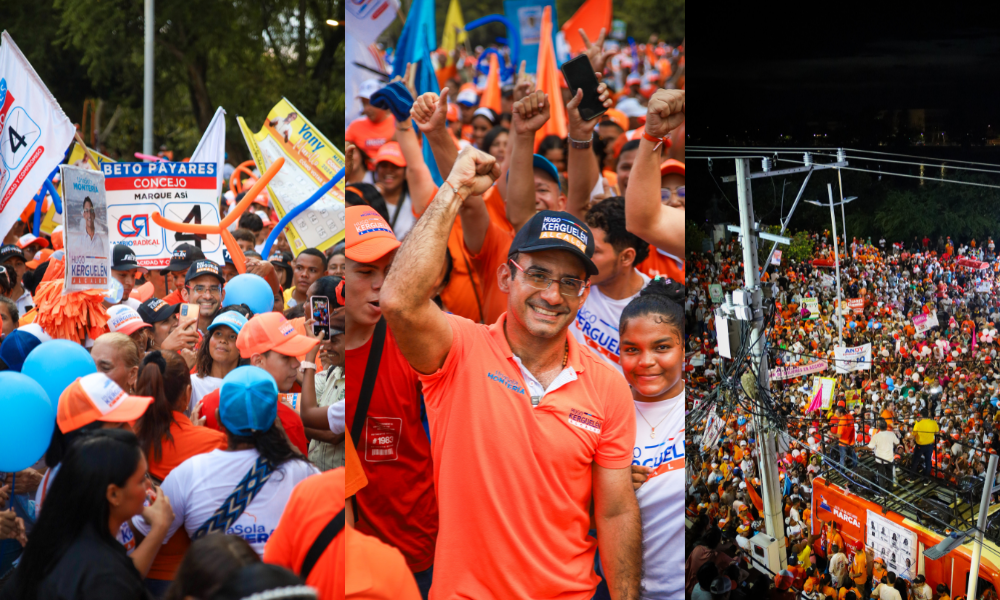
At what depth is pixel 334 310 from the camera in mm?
2795

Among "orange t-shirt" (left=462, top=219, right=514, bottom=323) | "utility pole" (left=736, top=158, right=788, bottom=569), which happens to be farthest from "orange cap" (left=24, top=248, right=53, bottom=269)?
"utility pole" (left=736, top=158, right=788, bottom=569)

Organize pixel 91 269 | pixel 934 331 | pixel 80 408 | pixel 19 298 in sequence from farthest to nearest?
pixel 19 298
pixel 91 269
pixel 934 331
pixel 80 408

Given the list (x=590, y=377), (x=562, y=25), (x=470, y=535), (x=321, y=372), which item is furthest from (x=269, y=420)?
(x=562, y=25)

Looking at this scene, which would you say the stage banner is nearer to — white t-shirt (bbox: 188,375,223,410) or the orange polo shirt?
the orange polo shirt

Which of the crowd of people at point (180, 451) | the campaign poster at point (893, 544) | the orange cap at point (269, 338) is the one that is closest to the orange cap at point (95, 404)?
the crowd of people at point (180, 451)

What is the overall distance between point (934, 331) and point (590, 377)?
1533mm

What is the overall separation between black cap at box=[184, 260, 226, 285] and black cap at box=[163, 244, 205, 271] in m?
0.03

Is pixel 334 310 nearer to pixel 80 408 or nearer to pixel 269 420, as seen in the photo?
pixel 269 420

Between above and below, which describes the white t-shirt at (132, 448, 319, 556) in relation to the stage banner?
below

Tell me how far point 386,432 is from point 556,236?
34.4 inches

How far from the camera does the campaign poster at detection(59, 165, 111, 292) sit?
122 inches

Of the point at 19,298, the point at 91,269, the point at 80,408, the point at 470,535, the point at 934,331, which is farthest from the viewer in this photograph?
the point at 19,298

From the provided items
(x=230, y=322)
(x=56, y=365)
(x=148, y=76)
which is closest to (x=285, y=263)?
(x=148, y=76)

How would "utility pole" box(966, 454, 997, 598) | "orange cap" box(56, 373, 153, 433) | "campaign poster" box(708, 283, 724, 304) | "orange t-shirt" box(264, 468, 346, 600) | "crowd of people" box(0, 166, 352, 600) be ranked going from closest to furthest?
1. "crowd of people" box(0, 166, 352, 600)
2. "orange t-shirt" box(264, 468, 346, 600)
3. "orange cap" box(56, 373, 153, 433)
4. "utility pole" box(966, 454, 997, 598)
5. "campaign poster" box(708, 283, 724, 304)
